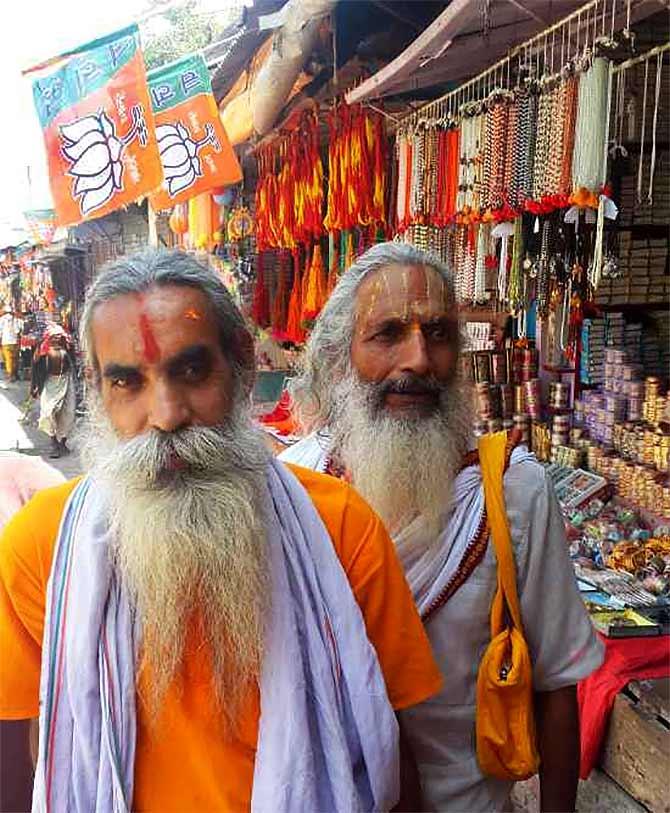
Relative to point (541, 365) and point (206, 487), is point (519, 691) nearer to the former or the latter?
point (206, 487)

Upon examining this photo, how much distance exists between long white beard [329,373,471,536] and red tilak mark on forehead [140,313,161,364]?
1.96 ft

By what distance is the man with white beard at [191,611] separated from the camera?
1.21 m

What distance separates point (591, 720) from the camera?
289 cm

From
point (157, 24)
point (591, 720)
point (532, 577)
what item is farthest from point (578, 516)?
point (157, 24)

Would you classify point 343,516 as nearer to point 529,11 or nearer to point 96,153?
point 529,11

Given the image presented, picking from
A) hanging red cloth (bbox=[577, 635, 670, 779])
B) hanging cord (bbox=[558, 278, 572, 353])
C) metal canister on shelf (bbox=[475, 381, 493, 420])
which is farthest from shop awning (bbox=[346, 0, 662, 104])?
hanging red cloth (bbox=[577, 635, 670, 779])

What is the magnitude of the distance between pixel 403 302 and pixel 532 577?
24.1 inches

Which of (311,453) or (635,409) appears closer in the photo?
(311,453)

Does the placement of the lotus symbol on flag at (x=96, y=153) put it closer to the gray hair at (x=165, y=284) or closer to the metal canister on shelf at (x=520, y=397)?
the metal canister on shelf at (x=520, y=397)

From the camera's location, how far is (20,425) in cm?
827

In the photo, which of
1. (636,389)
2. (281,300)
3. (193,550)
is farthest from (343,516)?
(281,300)

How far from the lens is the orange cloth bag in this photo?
1540mm

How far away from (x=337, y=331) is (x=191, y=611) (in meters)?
0.77

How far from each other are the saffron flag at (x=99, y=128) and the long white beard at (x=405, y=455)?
9.59ft
